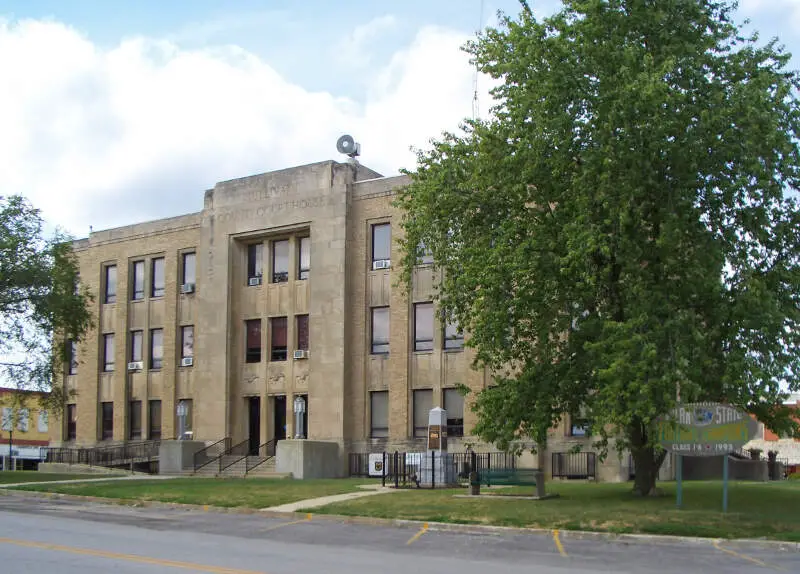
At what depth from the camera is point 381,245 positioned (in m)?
40.3

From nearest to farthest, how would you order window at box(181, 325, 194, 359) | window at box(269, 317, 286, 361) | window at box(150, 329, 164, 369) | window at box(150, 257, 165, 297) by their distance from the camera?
1. window at box(269, 317, 286, 361)
2. window at box(181, 325, 194, 359)
3. window at box(150, 329, 164, 369)
4. window at box(150, 257, 165, 297)

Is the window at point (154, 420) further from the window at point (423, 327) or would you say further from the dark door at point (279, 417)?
the window at point (423, 327)

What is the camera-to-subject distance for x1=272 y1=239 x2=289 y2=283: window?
43.3 meters

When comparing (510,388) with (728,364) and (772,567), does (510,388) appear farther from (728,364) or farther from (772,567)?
(772,567)

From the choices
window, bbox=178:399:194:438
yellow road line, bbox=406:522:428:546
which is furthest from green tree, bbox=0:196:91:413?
yellow road line, bbox=406:522:428:546

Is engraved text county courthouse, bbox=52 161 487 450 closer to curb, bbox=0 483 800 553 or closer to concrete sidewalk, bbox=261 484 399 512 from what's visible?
concrete sidewalk, bbox=261 484 399 512

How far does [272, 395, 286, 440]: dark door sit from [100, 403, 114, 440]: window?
420 inches

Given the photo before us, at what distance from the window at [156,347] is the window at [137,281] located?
6.91ft

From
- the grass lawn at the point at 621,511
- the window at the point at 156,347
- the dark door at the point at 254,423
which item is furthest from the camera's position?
the window at the point at 156,347

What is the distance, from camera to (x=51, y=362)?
3900cm

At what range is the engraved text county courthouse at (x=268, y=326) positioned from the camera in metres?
39.0

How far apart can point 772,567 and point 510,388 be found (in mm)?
9326

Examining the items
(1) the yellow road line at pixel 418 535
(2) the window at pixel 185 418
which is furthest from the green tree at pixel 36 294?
(1) the yellow road line at pixel 418 535

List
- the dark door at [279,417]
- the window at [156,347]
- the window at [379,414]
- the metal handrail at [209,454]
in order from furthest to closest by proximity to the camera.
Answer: the window at [156,347] → the dark door at [279,417] → the metal handrail at [209,454] → the window at [379,414]
